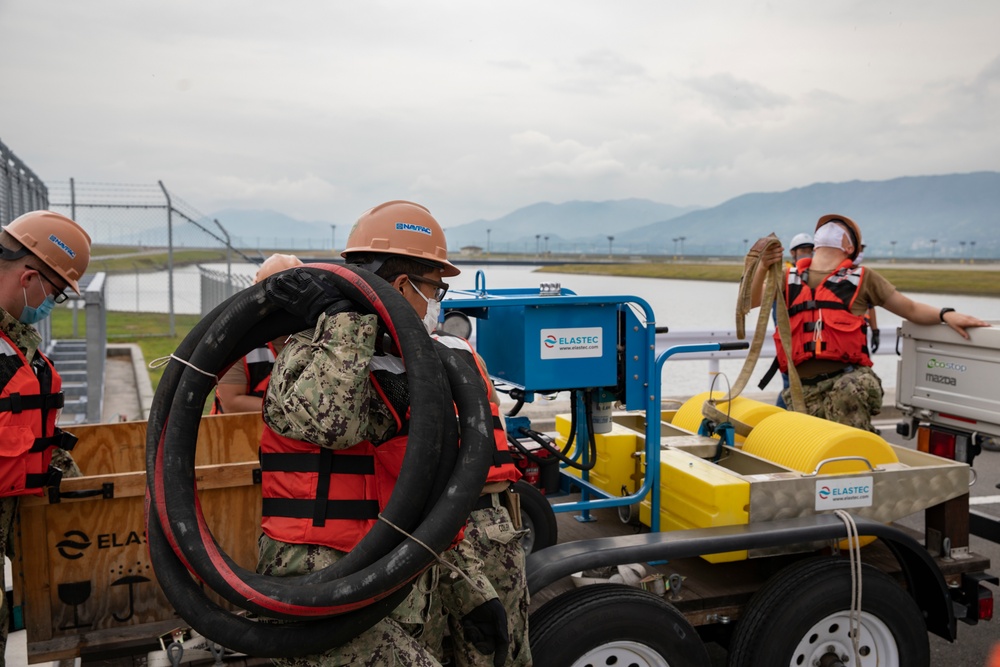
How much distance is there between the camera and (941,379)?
4.93 metres

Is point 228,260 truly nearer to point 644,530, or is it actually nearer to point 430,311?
point 644,530

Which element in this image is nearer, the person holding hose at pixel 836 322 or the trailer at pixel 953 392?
the trailer at pixel 953 392

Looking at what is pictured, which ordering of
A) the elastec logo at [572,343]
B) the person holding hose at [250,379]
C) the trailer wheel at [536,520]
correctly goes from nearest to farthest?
the elastec logo at [572,343] → the trailer wheel at [536,520] → the person holding hose at [250,379]

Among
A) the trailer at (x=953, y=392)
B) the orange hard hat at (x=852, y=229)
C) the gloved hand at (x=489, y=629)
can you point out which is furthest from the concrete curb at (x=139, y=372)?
the trailer at (x=953, y=392)

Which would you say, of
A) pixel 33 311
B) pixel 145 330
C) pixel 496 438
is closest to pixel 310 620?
pixel 496 438

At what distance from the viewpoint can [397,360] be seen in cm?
242

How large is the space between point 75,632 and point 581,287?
10.1ft

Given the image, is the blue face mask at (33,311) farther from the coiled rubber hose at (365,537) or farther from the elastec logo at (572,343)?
the elastec logo at (572,343)

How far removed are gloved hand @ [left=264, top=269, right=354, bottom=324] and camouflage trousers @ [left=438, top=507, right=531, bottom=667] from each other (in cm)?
97

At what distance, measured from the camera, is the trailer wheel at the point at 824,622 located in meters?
3.43

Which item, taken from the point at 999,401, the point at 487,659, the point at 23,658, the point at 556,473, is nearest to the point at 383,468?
the point at 487,659

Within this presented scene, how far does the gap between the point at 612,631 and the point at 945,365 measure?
3.01 meters

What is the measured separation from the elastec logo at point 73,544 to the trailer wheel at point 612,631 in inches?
67.1

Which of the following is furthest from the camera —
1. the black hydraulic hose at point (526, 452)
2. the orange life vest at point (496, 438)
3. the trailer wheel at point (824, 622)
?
the black hydraulic hose at point (526, 452)
